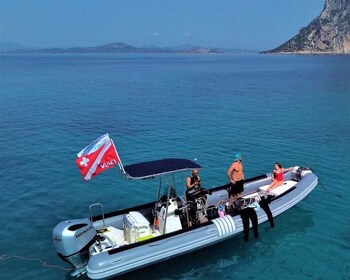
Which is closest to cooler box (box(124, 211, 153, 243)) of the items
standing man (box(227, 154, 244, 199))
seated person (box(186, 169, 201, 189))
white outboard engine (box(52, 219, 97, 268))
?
white outboard engine (box(52, 219, 97, 268))

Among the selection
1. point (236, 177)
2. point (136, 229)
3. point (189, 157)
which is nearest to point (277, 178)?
point (236, 177)

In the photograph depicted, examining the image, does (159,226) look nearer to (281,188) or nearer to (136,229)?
(136,229)

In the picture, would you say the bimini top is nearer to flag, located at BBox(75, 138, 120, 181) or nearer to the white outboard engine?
flag, located at BBox(75, 138, 120, 181)

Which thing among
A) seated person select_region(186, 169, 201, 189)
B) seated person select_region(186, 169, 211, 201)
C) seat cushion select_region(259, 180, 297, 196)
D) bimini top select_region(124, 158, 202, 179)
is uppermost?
bimini top select_region(124, 158, 202, 179)

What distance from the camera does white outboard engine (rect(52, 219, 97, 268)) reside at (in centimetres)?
935

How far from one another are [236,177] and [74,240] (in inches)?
226

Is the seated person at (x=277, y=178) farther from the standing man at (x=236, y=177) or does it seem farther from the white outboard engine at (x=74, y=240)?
the white outboard engine at (x=74, y=240)

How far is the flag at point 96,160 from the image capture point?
946 cm

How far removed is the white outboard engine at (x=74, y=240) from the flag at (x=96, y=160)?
1238 mm

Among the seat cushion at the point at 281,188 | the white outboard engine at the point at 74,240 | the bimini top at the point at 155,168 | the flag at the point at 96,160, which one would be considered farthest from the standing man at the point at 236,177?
the white outboard engine at the point at 74,240

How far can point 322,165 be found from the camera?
18.2 m

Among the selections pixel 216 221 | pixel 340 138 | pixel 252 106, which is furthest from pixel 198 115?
pixel 216 221

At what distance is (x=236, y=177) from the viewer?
1291 cm

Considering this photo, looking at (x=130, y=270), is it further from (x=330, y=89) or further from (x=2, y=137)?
(x=330, y=89)
